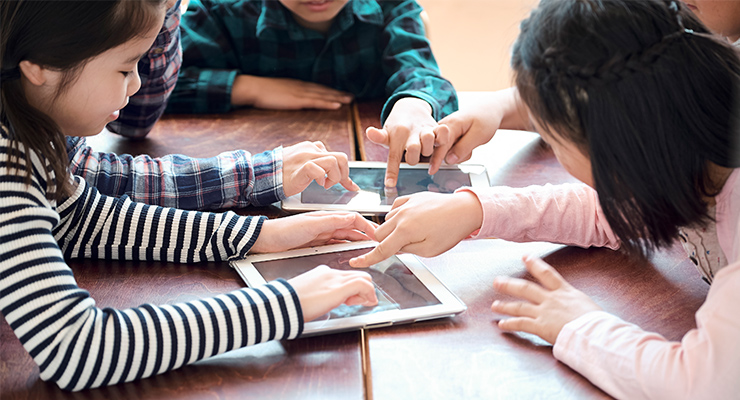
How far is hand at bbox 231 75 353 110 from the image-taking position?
4.69 feet

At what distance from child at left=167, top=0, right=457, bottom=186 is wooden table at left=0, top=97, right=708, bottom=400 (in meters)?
0.61

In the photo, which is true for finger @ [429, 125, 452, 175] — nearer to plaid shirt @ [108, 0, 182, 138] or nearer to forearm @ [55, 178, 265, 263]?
forearm @ [55, 178, 265, 263]

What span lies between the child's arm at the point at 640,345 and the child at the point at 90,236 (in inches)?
7.8

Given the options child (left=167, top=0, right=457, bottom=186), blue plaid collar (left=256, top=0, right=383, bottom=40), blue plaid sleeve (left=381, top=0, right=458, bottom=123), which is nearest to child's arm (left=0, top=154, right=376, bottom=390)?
blue plaid sleeve (left=381, top=0, right=458, bottom=123)

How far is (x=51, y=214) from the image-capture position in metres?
0.65

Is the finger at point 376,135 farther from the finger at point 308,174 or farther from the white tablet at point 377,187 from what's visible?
the finger at point 308,174

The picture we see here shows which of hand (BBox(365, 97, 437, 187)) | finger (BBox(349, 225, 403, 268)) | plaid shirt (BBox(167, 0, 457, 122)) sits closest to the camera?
finger (BBox(349, 225, 403, 268))

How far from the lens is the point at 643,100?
2.04 ft

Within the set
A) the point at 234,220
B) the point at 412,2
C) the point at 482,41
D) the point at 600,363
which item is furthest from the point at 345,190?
the point at 482,41

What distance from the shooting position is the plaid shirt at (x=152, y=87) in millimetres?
1167

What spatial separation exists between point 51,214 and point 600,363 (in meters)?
0.56

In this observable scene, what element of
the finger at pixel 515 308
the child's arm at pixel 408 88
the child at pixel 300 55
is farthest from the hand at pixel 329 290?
the child at pixel 300 55

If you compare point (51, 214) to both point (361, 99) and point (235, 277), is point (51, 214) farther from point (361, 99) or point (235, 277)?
point (361, 99)

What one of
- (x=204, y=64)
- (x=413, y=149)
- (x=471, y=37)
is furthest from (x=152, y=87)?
(x=471, y=37)
